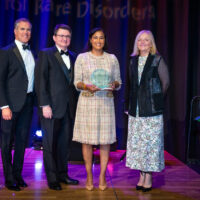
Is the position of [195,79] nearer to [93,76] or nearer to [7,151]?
[93,76]

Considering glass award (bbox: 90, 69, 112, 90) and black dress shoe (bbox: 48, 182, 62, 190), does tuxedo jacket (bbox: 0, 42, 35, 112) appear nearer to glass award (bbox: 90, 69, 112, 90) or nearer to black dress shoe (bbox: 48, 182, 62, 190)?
glass award (bbox: 90, 69, 112, 90)

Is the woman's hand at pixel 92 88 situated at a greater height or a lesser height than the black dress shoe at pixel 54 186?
greater

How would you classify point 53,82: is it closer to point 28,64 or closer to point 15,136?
point 28,64

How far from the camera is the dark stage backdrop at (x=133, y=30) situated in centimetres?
534

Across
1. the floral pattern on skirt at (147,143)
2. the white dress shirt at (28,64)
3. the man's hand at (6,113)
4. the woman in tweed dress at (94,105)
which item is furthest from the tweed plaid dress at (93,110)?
the man's hand at (6,113)

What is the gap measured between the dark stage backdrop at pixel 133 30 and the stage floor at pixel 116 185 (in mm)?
1212

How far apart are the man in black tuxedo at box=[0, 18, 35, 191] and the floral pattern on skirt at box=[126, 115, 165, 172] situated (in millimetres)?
1107

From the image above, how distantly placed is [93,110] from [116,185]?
88 centimetres

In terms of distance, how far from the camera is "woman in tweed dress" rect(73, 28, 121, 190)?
3037 mm

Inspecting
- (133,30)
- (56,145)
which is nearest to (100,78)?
(56,145)

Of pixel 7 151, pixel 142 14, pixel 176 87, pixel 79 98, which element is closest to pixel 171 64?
pixel 176 87

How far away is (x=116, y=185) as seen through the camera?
331 cm

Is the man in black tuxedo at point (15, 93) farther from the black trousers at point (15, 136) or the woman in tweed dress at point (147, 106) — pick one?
the woman in tweed dress at point (147, 106)

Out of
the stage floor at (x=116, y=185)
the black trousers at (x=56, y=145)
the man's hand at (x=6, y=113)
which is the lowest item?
the stage floor at (x=116, y=185)
